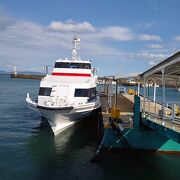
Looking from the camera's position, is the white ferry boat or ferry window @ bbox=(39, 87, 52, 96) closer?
the white ferry boat

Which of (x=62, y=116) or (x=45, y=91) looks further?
(x=45, y=91)

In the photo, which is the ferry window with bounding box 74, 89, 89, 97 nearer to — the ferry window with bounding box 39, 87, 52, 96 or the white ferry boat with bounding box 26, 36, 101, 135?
the white ferry boat with bounding box 26, 36, 101, 135

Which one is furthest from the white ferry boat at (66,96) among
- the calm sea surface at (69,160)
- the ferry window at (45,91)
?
the calm sea surface at (69,160)

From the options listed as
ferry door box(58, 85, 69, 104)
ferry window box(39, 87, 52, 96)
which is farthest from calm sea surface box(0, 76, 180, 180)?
ferry window box(39, 87, 52, 96)

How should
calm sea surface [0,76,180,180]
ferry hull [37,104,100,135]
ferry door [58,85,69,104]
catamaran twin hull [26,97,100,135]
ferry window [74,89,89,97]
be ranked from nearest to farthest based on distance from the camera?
calm sea surface [0,76,180,180] → catamaran twin hull [26,97,100,135] → ferry hull [37,104,100,135] → ferry door [58,85,69,104] → ferry window [74,89,89,97]

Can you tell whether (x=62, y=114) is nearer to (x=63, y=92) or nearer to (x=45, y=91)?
(x=63, y=92)

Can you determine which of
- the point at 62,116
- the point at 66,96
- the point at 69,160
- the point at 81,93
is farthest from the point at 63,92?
the point at 69,160

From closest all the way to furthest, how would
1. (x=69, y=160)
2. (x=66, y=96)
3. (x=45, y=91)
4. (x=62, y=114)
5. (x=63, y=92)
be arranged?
1. (x=69, y=160)
2. (x=62, y=114)
3. (x=66, y=96)
4. (x=63, y=92)
5. (x=45, y=91)

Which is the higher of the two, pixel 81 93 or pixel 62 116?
pixel 81 93

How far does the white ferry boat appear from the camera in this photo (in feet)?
68.2

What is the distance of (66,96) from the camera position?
22484 millimetres

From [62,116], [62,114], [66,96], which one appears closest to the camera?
[62,114]

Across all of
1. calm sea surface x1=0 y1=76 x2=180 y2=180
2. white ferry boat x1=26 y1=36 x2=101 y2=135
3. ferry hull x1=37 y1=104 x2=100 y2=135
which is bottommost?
calm sea surface x1=0 y1=76 x2=180 y2=180

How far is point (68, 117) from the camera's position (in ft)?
70.6
